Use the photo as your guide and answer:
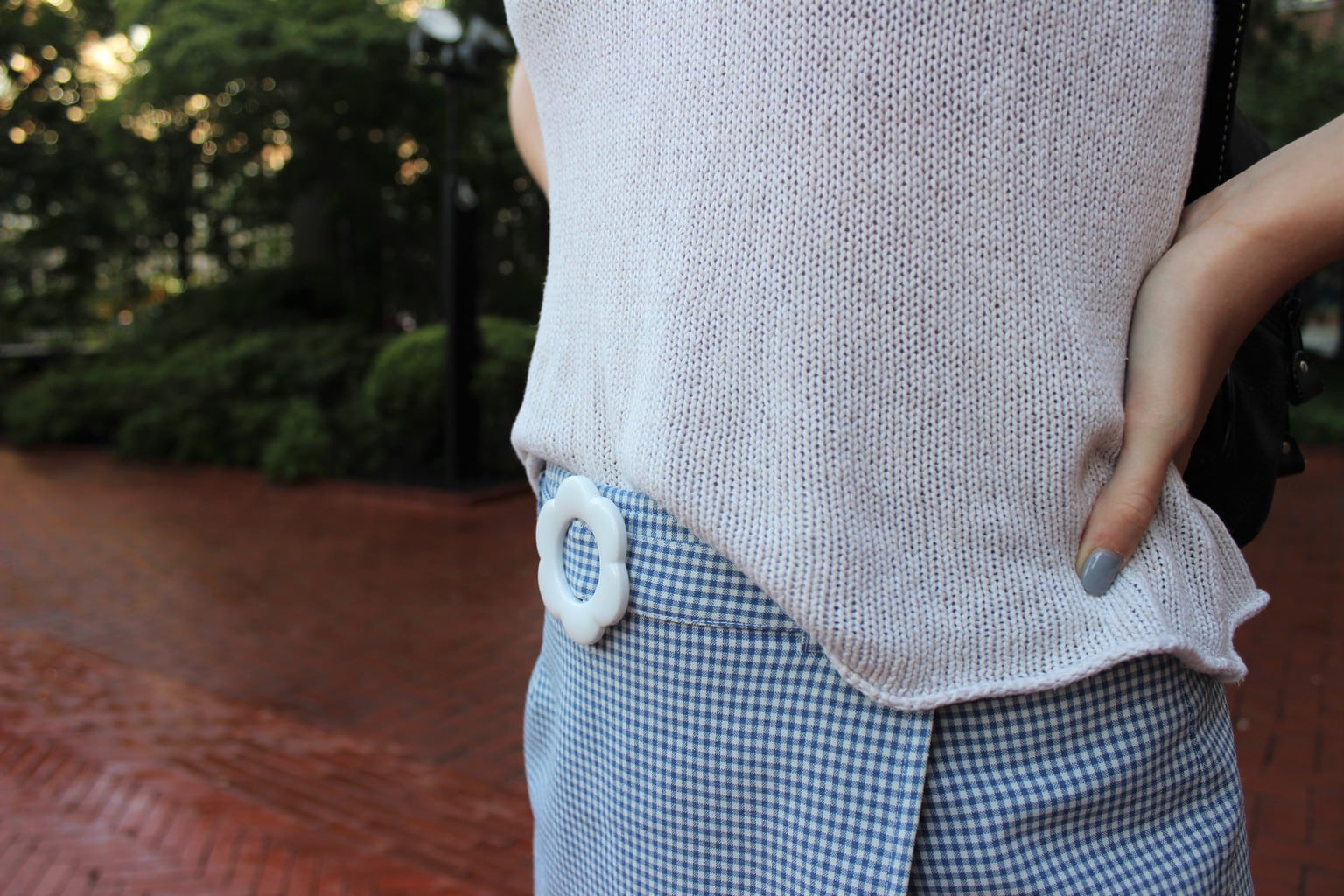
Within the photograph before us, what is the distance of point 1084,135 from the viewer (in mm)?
745

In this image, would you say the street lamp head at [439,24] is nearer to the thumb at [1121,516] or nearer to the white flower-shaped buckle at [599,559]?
the white flower-shaped buckle at [599,559]

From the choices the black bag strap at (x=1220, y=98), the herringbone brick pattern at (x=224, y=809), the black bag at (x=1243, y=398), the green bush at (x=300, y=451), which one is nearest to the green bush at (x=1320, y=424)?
the green bush at (x=300, y=451)

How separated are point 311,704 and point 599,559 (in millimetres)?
3668

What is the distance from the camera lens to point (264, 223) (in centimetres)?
1383

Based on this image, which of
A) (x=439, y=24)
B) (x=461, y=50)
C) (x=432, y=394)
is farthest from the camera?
(x=432, y=394)

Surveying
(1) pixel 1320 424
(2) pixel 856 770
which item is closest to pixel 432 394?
(2) pixel 856 770

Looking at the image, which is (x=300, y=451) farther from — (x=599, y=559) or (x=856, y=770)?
(x=856, y=770)

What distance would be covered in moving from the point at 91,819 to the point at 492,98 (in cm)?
908

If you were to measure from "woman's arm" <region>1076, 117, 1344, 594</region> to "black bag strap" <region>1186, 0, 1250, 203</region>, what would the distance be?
77mm

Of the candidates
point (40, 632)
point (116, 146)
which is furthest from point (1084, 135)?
point (116, 146)

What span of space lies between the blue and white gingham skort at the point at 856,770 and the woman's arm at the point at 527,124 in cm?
53

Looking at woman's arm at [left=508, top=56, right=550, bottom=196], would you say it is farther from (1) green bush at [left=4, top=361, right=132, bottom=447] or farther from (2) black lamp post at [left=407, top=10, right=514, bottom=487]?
(1) green bush at [left=4, top=361, right=132, bottom=447]

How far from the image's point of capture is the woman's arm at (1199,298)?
763 mm

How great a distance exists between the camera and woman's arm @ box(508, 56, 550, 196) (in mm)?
1188
